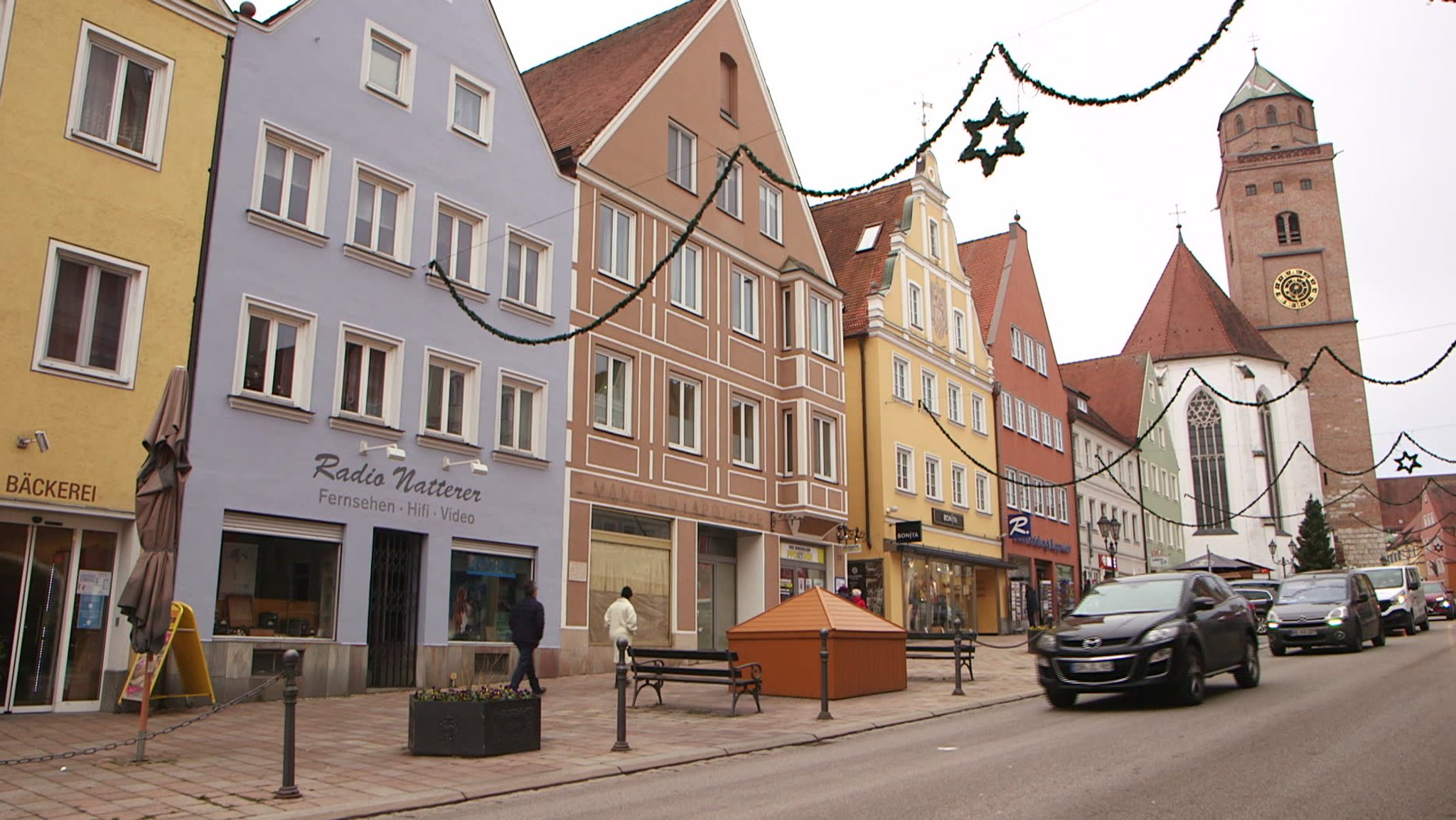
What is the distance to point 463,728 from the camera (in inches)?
448

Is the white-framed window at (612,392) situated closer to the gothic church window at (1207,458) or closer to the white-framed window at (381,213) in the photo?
the white-framed window at (381,213)

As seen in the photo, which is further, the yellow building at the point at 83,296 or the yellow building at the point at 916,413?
the yellow building at the point at 916,413

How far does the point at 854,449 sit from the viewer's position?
32375 millimetres

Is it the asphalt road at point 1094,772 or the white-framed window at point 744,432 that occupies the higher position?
the white-framed window at point 744,432

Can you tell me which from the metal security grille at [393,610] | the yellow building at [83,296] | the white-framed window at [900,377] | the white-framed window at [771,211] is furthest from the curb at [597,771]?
the white-framed window at [900,377]

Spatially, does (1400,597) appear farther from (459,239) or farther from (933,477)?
(459,239)

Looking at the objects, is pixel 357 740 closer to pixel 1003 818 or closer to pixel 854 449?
pixel 1003 818

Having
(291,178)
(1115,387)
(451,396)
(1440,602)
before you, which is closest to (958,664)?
(451,396)

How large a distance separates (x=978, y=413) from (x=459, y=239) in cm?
2287

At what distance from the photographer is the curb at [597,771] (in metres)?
8.67

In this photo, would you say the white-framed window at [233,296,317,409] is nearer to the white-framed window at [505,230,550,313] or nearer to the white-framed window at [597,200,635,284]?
the white-framed window at [505,230,550,313]

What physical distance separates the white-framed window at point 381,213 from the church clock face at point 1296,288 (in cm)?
8788

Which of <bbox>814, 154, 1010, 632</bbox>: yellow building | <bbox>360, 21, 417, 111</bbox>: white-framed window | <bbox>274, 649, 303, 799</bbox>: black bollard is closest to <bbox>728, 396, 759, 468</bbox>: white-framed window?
<bbox>814, 154, 1010, 632</bbox>: yellow building

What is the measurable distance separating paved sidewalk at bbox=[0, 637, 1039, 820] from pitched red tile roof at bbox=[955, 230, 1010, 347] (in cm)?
2523
